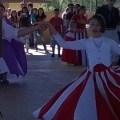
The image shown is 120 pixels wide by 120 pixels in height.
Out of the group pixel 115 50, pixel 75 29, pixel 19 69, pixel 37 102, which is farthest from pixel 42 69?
pixel 115 50

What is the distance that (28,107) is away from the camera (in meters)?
8.62

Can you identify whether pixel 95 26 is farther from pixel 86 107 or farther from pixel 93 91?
pixel 86 107

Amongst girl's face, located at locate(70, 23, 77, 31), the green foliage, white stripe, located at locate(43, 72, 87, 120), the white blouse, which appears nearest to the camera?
white stripe, located at locate(43, 72, 87, 120)

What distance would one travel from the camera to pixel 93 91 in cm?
660

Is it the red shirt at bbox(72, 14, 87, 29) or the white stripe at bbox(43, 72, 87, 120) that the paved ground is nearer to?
the white stripe at bbox(43, 72, 87, 120)

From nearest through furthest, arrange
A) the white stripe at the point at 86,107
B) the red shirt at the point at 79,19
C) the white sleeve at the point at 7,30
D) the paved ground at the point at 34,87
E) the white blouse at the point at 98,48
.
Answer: the white stripe at the point at 86,107 → the white blouse at the point at 98,48 → the paved ground at the point at 34,87 → the white sleeve at the point at 7,30 → the red shirt at the point at 79,19

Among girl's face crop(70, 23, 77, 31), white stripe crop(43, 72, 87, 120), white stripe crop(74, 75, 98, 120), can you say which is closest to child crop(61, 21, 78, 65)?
girl's face crop(70, 23, 77, 31)

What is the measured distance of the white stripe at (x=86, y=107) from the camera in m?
6.37

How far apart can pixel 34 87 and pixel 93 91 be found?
4423mm

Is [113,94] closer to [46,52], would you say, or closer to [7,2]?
[46,52]

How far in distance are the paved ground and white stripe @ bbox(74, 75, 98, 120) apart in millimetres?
1475

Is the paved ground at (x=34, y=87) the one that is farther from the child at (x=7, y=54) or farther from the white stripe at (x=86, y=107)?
the white stripe at (x=86, y=107)

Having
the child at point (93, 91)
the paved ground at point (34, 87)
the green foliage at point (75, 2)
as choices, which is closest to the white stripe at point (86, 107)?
the child at point (93, 91)

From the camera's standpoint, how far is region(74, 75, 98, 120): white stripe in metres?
6.37
